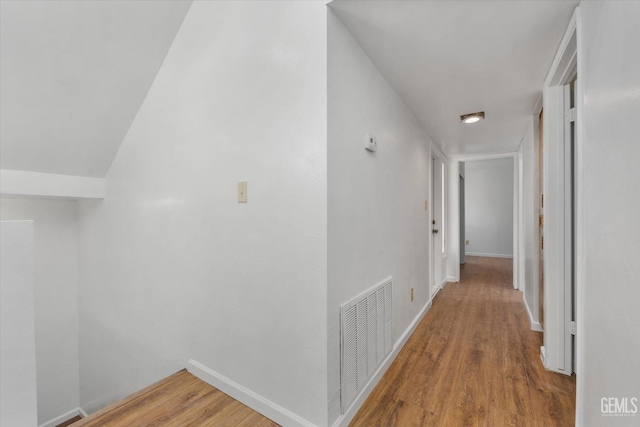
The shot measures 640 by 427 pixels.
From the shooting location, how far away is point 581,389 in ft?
4.23

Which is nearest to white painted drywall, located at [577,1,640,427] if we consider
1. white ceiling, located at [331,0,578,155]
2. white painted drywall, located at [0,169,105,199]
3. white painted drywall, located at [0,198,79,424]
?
white ceiling, located at [331,0,578,155]

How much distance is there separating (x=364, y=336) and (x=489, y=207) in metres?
7.32

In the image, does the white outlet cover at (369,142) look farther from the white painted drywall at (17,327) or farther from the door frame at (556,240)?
the white painted drywall at (17,327)

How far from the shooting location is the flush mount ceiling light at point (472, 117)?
9.27ft

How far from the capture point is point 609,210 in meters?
1.01

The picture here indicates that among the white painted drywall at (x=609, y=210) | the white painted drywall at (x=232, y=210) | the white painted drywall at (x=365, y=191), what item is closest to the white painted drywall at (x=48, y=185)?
the white painted drywall at (x=232, y=210)

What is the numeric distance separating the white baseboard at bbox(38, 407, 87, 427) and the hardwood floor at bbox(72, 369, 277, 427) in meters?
2.43

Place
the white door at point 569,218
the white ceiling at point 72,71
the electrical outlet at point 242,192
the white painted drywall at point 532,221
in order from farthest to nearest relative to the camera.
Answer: the white painted drywall at point 532,221, the white door at point 569,218, the white ceiling at point 72,71, the electrical outlet at point 242,192

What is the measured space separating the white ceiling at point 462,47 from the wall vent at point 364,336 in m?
1.58

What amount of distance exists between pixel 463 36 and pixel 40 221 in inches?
173

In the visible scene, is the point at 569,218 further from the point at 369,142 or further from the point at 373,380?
the point at 373,380

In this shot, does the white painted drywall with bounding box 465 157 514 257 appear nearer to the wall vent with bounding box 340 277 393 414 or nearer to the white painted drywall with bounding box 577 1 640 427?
the wall vent with bounding box 340 277 393 414

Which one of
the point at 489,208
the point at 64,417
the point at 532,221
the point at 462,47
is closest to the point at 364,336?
the point at 462,47

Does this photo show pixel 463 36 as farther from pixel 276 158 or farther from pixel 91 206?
pixel 91 206
